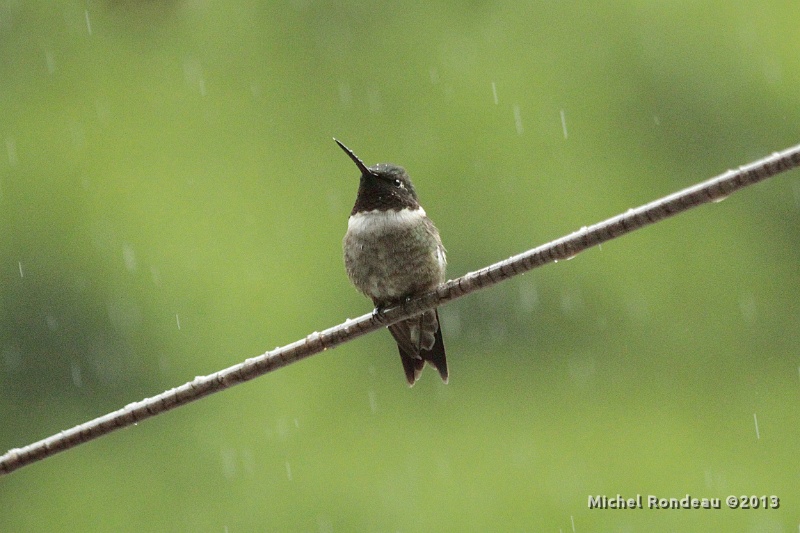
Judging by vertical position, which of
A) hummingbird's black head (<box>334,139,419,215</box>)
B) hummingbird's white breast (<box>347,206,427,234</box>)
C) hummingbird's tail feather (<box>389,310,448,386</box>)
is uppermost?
hummingbird's black head (<box>334,139,419,215</box>)

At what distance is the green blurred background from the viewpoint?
742 cm

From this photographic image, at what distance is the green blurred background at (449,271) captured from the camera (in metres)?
7.42

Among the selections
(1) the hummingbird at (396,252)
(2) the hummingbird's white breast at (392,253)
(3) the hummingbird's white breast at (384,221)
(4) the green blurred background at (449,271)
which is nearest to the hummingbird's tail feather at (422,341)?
(1) the hummingbird at (396,252)

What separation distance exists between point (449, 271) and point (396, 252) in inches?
174

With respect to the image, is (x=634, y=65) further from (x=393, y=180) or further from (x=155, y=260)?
(x=393, y=180)

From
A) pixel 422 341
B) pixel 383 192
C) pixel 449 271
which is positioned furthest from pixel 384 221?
pixel 449 271

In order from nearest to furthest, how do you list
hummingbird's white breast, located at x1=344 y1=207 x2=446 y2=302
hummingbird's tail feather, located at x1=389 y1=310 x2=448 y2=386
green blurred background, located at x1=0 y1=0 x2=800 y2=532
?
hummingbird's white breast, located at x1=344 y1=207 x2=446 y2=302
hummingbird's tail feather, located at x1=389 y1=310 x2=448 y2=386
green blurred background, located at x1=0 y1=0 x2=800 y2=532

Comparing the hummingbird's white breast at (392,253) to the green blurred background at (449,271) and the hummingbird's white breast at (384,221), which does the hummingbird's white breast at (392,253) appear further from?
the green blurred background at (449,271)

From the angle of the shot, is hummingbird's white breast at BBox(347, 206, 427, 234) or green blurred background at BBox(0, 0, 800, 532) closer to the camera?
hummingbird's white breast at BBox(347, 206, 427, 234)

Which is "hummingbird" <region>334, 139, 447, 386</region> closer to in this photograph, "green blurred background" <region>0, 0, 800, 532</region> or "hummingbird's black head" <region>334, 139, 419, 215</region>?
"hummingbird's black head" <region>334, 139, 419, 215</region>

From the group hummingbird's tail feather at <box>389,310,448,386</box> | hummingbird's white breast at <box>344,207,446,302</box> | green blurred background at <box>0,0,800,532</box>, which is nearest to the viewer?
hummingbird's white breast at <box>344,207,446,302</box>

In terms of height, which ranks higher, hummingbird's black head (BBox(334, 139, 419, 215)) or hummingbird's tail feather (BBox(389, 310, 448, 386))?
hummingbird's black head (BBox(334, 139, 419, 215))

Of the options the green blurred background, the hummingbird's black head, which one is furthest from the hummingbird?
the green blurred background

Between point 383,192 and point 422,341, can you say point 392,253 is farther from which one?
point 422,341
